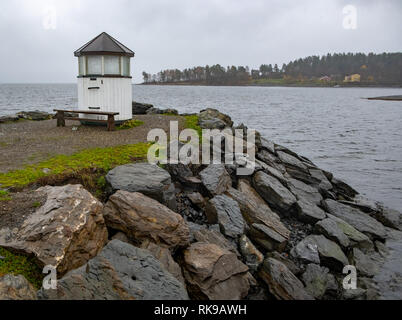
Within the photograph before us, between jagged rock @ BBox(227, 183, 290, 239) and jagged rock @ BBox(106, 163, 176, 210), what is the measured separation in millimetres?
1999

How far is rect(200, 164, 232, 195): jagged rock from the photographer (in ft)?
32.0

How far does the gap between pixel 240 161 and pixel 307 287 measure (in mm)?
5030

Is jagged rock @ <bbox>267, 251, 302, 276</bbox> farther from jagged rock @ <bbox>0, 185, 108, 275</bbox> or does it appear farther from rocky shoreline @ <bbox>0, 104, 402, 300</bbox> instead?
jagged rock @ <bbox>0, 185, 108, 275</bbox>

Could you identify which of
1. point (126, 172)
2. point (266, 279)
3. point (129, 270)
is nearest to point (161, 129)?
point (126, 172)

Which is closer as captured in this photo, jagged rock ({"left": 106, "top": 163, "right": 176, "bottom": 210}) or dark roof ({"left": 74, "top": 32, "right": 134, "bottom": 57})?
jagged rock ({"left": 106, "top": 163, "right": 176, "bottom": 210})

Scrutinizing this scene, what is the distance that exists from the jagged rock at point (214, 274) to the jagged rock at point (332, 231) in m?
3.61

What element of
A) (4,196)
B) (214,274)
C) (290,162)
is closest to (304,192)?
(290,162)

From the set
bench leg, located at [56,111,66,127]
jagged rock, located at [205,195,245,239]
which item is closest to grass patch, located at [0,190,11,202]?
jagged rock, located at [205,195,245,239]

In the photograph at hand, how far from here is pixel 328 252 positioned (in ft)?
29.2

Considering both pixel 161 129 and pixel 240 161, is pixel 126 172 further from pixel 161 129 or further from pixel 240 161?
pixel 161 129

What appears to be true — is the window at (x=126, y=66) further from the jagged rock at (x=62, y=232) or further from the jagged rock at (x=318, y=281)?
the jagged rock at (x=318, y=281)

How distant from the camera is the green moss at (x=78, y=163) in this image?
8.60 meters

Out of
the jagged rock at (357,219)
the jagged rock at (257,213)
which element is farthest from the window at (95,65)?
the jagged rock at (357,219)

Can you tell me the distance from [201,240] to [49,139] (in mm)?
8883
